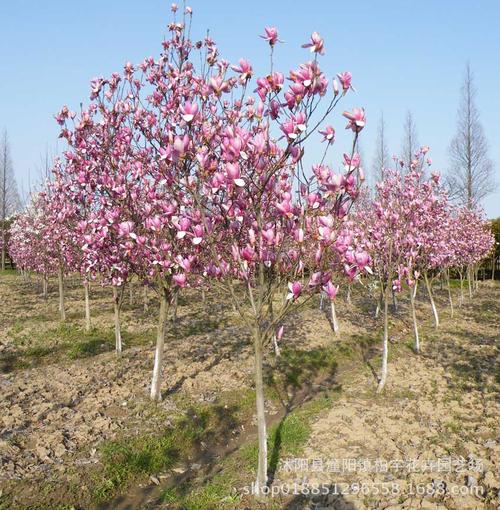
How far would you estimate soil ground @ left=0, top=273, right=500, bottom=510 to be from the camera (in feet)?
19.5

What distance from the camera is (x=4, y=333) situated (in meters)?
14.3

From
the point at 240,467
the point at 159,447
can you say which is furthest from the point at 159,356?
the point at 240,467

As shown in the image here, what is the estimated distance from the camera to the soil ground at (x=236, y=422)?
595cm

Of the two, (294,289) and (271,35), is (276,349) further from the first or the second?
(271,35)

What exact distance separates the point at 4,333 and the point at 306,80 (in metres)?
13.9

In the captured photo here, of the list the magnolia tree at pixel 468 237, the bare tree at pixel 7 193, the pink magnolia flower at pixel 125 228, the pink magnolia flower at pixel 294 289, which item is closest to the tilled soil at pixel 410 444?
the pink magnolia flower at pixel 294 289

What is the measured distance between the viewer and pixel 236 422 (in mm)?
8508

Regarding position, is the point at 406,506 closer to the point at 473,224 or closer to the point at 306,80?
the point at 306,80

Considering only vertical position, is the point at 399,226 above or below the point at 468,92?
below

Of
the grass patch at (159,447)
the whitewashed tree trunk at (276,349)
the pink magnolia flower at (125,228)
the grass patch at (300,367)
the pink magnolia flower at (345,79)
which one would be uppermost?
the pink magnolia flower at (345,79)

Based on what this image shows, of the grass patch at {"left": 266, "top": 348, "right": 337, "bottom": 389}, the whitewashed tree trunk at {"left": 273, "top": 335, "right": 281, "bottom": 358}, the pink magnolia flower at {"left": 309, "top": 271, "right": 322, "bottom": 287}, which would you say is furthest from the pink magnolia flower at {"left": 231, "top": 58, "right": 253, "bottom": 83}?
the whitewashed tree trunk at {"left": 273, "top": 335, "right": 281, "bottom": 358}

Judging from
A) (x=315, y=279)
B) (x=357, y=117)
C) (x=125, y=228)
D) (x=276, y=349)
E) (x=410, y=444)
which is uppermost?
(x=357, y=117)

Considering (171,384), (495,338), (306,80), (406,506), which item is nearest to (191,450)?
(171,384)

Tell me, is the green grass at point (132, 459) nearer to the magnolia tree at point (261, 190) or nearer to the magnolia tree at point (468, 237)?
the magnolia tree at point (261, 190)
